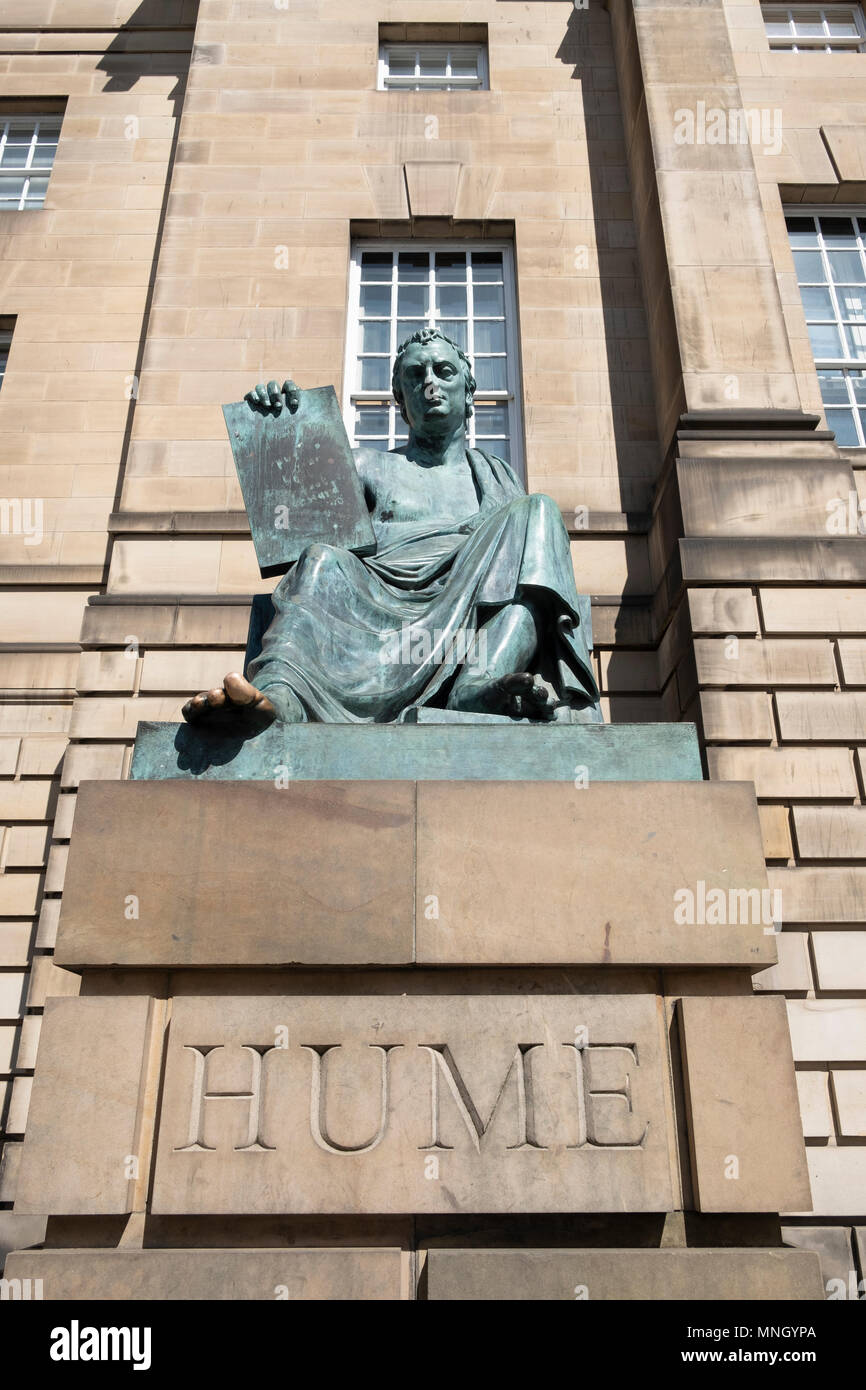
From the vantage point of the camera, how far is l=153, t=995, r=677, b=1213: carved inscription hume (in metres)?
3.28

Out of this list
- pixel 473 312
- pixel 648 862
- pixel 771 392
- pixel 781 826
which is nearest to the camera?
pixel 648 862

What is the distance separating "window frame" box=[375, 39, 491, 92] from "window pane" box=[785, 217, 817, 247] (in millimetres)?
4360

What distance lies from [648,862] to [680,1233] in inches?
48.1

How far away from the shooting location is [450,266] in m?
12.1

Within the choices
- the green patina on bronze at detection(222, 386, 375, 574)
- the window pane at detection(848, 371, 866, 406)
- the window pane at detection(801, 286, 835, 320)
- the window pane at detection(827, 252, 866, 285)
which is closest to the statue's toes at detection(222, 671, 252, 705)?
the green patina on bronze at detection(222, 386, 375, 574)

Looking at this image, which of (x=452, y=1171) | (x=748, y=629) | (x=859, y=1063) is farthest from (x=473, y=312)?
(x=452, y=1171)

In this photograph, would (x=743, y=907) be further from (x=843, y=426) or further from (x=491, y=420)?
(x=843, y=426)

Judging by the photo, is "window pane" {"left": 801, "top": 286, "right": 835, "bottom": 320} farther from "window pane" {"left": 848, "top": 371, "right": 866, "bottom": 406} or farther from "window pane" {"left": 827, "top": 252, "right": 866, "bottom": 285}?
"window pane" {"left": 848, "top": 371, "right": 866, "bottom": 406}

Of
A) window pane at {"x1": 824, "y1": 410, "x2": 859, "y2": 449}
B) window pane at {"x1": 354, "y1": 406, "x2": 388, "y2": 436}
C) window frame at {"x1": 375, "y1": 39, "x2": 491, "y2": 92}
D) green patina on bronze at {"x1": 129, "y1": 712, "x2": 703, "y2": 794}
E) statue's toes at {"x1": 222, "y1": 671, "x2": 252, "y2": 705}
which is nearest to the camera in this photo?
statue's toes at {"x1": 222, "y1": 671, "x2": 252, "y2": 705}

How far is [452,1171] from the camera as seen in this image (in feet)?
10.8

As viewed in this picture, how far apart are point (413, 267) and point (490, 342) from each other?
1505 mm

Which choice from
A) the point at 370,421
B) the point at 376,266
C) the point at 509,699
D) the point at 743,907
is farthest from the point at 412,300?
the point at 743,907

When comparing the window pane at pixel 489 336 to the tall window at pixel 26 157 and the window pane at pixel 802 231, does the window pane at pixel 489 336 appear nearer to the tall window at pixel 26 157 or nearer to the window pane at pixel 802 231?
the window pane at pixel 802 231
